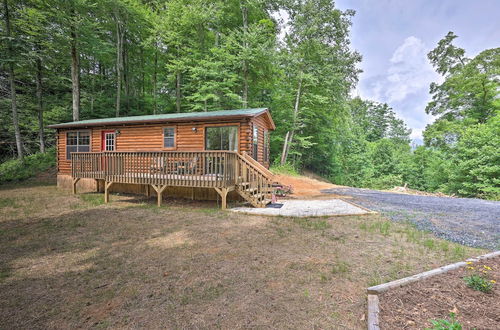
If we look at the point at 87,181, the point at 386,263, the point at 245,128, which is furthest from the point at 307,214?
the point at 87,181

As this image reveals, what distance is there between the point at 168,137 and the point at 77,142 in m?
5.74

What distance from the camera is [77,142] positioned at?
12070 millimetres

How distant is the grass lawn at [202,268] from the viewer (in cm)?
241

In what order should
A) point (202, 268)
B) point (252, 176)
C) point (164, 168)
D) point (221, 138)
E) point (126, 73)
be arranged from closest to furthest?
point (202, 268), point (252, 176), point (164, 168), point (221, 138), point (126, 73)

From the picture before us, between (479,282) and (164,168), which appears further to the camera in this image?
(164,168)

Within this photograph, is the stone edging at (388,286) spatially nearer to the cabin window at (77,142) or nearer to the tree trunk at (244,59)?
the cabin window at (77,142)

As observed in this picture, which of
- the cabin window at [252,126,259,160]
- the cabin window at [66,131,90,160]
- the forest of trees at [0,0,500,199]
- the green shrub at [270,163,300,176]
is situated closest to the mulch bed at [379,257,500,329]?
the cabin window at [252,126,259,160]

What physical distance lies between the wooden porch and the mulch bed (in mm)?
5145

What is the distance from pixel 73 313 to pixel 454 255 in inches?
216

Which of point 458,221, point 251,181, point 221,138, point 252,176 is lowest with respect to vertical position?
point 458,221

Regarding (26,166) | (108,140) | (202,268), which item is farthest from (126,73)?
(202,268)

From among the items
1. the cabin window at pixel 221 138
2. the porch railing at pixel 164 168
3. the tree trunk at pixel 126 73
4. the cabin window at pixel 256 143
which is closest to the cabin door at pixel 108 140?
the porch railing at pixel 164 168

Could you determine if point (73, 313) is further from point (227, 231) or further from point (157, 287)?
point (227, 231)

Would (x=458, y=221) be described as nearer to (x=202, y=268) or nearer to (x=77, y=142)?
(x=202, y=268)
